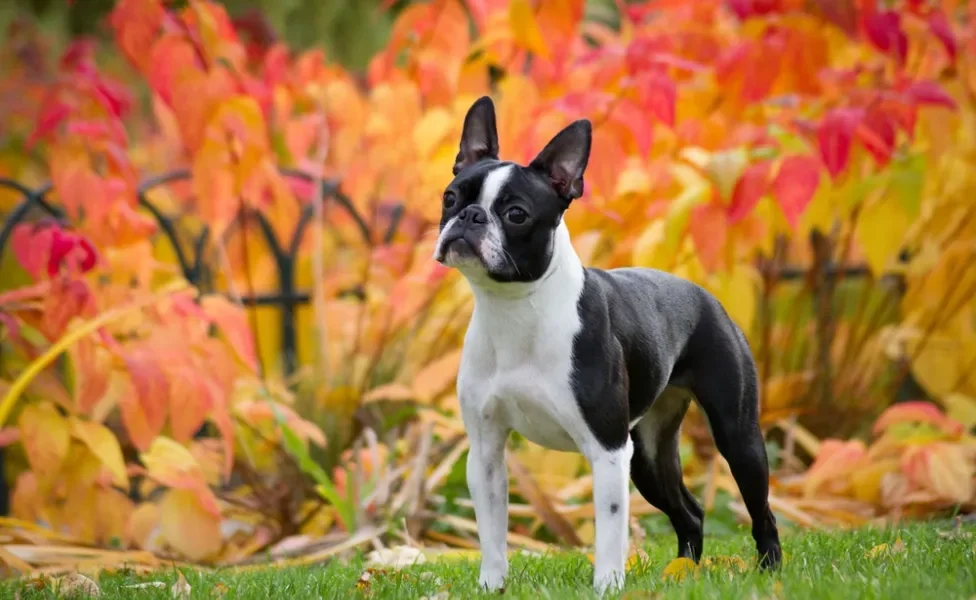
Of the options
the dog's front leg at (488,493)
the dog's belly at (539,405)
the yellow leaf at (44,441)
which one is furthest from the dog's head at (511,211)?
the yellow leaf at (44,441)

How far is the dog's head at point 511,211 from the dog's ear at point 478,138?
0.32 ft

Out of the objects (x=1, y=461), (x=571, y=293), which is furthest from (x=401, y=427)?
(x=571, y=293)

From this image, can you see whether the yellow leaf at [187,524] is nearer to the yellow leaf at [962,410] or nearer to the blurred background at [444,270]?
the blurred background at [444,270]

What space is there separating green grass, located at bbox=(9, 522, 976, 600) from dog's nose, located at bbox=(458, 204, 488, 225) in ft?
3.38

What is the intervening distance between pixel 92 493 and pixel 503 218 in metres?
2.64

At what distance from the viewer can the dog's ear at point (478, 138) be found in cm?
356

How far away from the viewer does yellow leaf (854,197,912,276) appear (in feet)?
18.5

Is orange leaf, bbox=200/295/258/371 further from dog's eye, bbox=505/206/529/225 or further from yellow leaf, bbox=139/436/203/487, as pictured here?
dog's eye, bbox=505/206/529/225

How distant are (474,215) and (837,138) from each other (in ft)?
7.76

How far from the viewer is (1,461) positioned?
5.47 metres

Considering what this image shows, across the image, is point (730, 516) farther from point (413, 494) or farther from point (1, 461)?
point (1, 461)

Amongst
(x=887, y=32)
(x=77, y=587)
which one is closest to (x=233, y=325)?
(x=77, y=587)

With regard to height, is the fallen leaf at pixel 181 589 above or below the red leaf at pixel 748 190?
below

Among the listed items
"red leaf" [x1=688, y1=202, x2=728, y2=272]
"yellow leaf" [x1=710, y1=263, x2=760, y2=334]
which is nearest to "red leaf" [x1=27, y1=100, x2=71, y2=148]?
"red leaf" [x1=688, y1=202, x2=728, y2=272]
